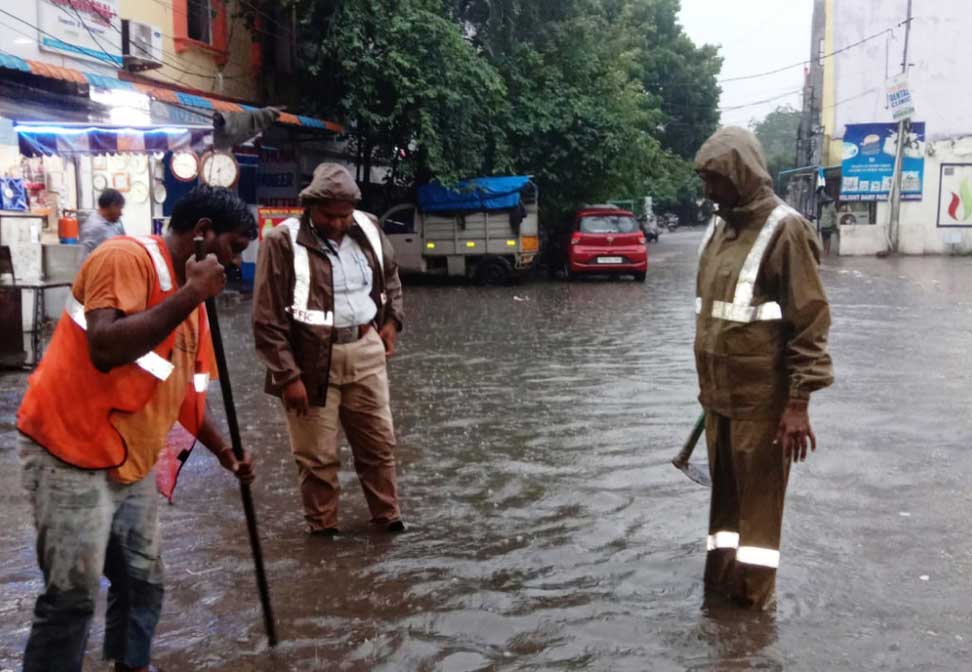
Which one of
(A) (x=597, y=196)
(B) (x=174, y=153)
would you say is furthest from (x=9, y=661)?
(A) (x=597, y=196)

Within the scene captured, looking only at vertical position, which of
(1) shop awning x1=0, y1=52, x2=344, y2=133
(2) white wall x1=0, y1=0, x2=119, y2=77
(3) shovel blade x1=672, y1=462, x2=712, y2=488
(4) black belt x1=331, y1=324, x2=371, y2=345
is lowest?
(3) shovel blade x1=672, y1=462, x2=712, y2=488

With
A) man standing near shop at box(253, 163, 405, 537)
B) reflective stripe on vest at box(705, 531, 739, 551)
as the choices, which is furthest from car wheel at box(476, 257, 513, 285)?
reflective stripe on vest at box(705, 531, 739, 551)

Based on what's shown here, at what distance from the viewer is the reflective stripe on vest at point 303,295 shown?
176 inches

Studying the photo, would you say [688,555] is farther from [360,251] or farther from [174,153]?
[174,153]

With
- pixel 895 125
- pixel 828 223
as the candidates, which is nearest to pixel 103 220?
pixel 895 125

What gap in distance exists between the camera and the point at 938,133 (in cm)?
3412

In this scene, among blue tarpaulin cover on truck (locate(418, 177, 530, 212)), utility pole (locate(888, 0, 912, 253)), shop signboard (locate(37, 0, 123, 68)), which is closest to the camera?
shop signboard (locate(37, 0, 123, 68))

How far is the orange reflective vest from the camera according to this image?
8.50 ft

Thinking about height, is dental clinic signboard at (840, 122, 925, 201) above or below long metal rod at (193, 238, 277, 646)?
above

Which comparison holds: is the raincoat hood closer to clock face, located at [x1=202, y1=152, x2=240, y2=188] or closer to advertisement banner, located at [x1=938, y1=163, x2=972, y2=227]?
clock face, located at [x1=202, y1=152, x2=240, y2=188]

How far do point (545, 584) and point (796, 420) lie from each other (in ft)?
4.35

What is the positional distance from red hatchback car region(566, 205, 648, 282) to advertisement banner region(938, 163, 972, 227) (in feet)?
52.0

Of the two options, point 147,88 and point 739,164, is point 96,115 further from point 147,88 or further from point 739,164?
point 739,164

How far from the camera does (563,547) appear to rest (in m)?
4.67
